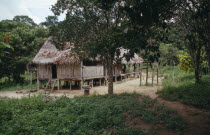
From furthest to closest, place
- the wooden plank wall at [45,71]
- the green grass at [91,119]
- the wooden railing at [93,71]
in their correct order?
the wooden plank wall at [45,71] < the wooden railing at [93,71] < the green grass at [91,119]

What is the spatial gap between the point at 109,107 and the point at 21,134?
11.4 feet

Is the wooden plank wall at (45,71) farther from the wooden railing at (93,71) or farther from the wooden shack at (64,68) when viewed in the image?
the wooden railing at (93,71)

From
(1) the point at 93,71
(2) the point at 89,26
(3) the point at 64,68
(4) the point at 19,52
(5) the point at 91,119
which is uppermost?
(2) the point at 89,26

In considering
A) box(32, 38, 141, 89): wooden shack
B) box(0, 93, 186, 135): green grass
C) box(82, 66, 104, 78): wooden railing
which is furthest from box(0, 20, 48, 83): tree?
box(0, 93, 186, 135): green grass

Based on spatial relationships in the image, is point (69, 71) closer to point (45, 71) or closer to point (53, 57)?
point (53, 57)

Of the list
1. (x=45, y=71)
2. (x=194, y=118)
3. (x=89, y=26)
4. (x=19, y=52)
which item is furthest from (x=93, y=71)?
(x=194, y=118)

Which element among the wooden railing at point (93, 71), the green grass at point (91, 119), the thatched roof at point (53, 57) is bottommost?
the green grass at point (91, 119)

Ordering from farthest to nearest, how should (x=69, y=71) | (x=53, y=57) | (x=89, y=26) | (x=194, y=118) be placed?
(x=53, y=57)
(x=69, y=71)
(x=89, y=26)
(x=194, y=118)

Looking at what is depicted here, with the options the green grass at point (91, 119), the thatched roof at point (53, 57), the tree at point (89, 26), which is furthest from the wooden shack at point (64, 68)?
the green grass at point (91, 119)

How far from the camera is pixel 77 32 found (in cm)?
977

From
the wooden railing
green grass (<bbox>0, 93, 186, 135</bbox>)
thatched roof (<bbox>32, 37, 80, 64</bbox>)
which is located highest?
thatched roof (<bbox>32, 37, 80, 64</bbox>)

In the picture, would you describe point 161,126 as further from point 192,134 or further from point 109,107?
point 109,107

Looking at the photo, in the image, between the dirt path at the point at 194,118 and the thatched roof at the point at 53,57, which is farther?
the thatched roof at the point at 53,57

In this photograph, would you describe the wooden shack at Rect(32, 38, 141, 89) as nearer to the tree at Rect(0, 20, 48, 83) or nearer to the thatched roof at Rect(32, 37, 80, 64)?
the thatched roof at Rect(32, 37, 80, 64)
